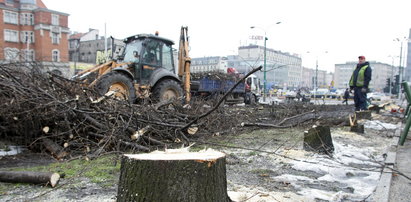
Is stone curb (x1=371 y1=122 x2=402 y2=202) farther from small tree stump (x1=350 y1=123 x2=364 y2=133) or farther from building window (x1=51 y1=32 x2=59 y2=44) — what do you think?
building window (x1=51 y1=32 x2=59 y2=44)

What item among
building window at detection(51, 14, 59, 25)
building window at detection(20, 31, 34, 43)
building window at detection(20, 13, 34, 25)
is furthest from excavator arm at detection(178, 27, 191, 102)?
building window at detection(20, 13, 34, 25)

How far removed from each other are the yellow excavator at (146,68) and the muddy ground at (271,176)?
13.0 ft

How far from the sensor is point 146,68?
10102 mm

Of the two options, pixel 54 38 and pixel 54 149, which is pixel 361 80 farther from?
pixel 54 38

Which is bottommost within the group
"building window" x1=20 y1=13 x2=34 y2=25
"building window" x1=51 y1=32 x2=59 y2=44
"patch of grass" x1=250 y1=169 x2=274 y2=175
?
"patch of grass" x1=250 y1=169 x2=274 y2=175

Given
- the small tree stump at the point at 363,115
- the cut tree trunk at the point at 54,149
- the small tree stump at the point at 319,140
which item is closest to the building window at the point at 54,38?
the small tree stump at the point at 363,115

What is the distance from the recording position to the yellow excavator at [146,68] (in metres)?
9.07

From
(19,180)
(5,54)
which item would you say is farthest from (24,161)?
(5,54)

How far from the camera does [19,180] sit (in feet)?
11.5

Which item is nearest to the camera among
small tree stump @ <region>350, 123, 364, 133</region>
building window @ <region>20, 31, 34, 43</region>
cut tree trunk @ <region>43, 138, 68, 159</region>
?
cut tree trunk @ <region>43, 138, 68, 159</region>

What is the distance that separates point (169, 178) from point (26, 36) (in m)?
55.9

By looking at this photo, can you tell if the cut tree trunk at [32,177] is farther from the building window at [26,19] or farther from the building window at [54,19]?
the building window at [26,19]

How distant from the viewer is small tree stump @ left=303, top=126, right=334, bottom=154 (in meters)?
5.25

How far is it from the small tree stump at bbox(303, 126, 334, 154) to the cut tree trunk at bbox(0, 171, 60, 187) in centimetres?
387
